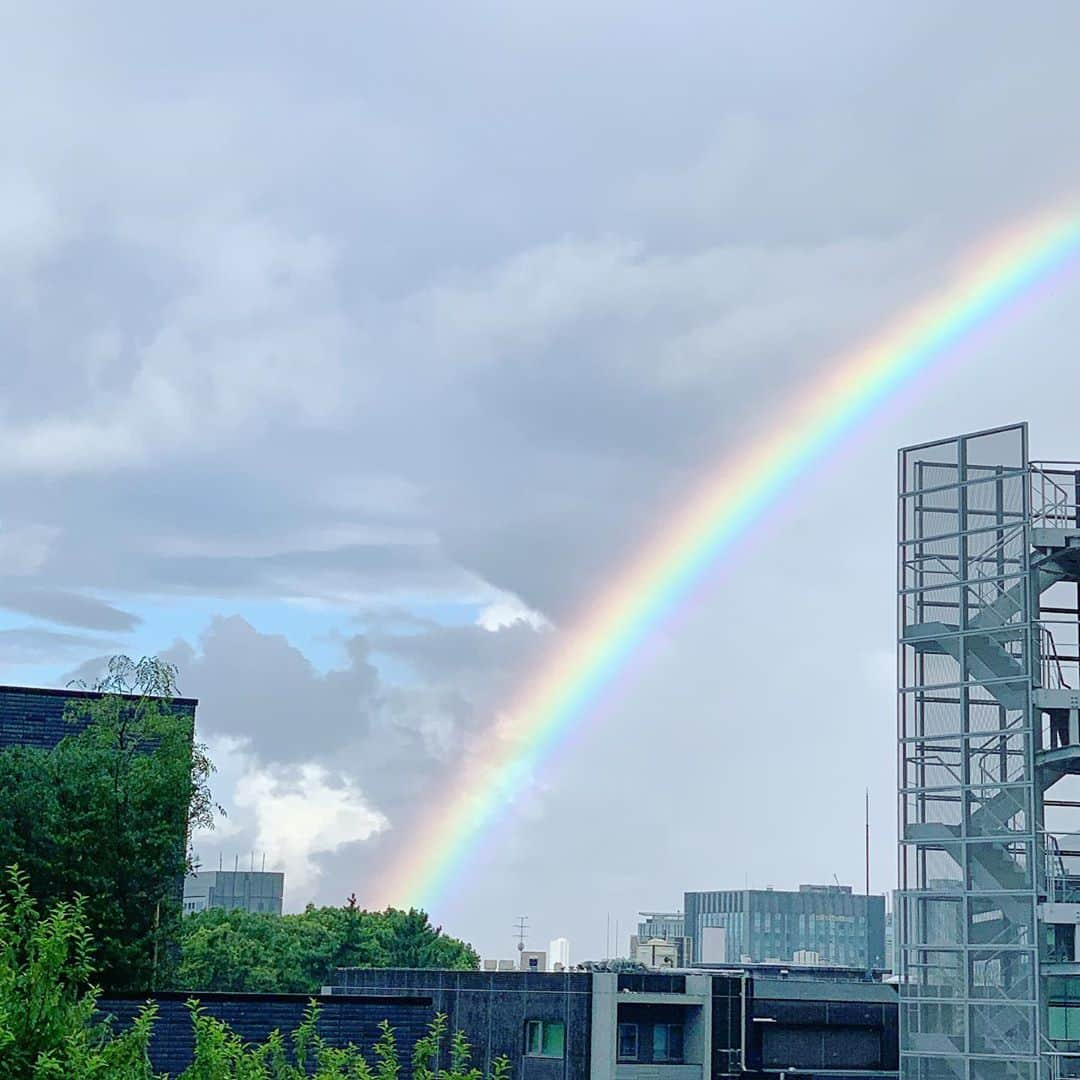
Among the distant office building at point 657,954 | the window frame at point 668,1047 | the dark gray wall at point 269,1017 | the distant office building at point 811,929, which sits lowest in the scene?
the window frame at point 668,1047

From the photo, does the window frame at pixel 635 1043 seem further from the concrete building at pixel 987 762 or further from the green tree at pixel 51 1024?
the green tree at pixel 51 1024

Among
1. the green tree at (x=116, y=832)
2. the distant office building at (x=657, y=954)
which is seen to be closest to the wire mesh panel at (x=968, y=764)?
the green tree at (x=116, y=832)

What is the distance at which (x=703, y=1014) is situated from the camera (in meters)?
56.0

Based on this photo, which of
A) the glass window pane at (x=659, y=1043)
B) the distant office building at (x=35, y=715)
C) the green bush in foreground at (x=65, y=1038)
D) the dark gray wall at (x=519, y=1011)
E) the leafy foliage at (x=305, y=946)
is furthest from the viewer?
the leafy foliage at (x=305, y=946)

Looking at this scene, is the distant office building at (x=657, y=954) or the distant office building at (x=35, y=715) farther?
the distant office building at (x=657, y=954)

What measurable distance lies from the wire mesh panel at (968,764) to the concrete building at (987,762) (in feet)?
0.15

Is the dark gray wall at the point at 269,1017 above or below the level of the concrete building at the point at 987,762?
below

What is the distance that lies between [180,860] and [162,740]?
453cm

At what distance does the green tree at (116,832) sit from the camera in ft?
160

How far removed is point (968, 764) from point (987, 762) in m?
0.83

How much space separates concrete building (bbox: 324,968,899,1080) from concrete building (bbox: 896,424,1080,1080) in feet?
45.6

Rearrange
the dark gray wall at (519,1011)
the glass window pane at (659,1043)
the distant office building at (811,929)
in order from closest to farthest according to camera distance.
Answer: the dark gray wall at (519,1011) < the glass window pane at (659,1043) < the distant office building at (811,929)

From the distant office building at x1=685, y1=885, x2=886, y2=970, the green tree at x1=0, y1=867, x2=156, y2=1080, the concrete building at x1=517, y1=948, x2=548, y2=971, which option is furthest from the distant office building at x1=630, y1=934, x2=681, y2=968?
the distant office building at x1=685, y1=885, x2=886, y2=970

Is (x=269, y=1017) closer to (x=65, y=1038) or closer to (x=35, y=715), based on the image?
(x=65, y=1038)
